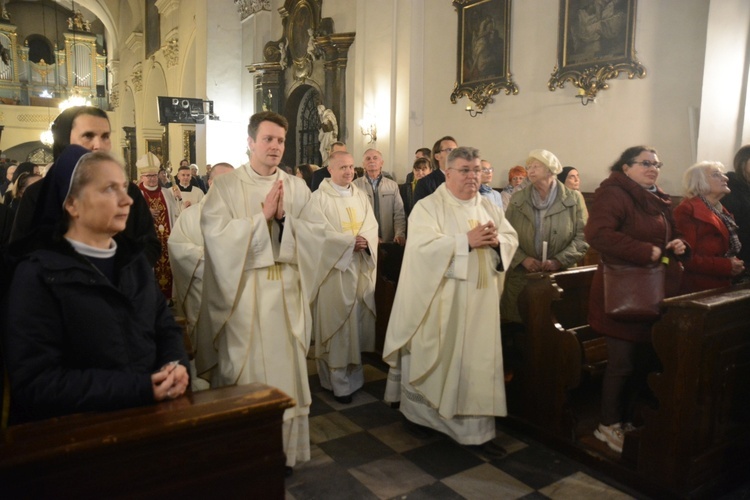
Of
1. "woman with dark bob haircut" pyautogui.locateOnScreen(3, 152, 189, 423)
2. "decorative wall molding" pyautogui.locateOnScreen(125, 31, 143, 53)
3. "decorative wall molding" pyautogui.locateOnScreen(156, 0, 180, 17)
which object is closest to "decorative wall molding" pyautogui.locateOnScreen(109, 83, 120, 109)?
"decorative wall molding" pyautogui.locateOnScreen(125, 31, 143, 53)

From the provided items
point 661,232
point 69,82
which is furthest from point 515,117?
point 69,82

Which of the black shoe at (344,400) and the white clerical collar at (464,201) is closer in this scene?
the white clerical collar at (464,201)

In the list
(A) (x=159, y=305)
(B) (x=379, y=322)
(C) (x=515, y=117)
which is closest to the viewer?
(A) (x=159, y=305)

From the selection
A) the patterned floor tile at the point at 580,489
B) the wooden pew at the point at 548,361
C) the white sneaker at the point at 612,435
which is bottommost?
the patterned floor tile at the point at 580,489

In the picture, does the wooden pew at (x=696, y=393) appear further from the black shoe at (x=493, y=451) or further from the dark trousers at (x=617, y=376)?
the black shoe at (x=493, y=451)

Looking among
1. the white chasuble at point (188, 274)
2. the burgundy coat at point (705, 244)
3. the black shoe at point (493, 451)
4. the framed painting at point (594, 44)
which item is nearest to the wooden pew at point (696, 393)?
the burgundy coat at point (705, 244)

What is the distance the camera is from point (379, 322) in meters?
5.29

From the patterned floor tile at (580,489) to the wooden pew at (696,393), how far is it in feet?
0.67

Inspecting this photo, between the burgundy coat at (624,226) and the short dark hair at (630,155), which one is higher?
the short dark hair at (630,155)

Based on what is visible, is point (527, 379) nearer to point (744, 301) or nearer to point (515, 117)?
point (744, 301)

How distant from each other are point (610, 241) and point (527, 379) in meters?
1.10

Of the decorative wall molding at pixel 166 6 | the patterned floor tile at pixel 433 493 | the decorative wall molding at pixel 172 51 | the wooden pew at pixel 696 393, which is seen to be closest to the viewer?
the wooden pew at pixel 696 393

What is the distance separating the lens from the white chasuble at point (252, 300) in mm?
3088

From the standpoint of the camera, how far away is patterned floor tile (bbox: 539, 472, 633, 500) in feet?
9.98
